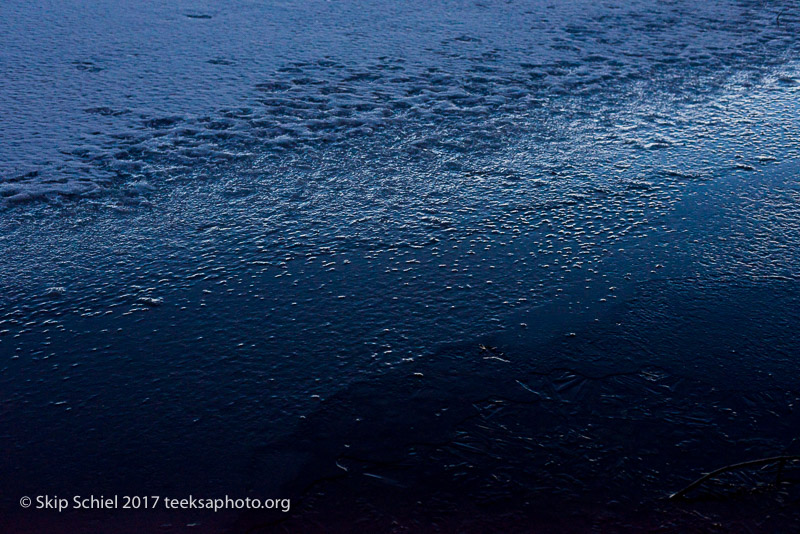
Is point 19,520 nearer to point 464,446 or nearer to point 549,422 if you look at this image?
point 464,446

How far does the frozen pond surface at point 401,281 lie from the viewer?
3904 millimetres

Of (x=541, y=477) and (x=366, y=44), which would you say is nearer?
→ (x=541, y=477)

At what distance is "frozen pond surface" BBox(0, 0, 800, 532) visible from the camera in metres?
3.90

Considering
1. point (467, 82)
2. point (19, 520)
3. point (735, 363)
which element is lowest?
point (19, 520)

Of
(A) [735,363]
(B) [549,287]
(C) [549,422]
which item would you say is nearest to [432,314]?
(B) [549,287]

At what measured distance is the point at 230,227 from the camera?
609cm

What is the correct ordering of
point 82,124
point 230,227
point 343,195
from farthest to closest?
1. point 82,124
2. point 343,195
3. point 230,227

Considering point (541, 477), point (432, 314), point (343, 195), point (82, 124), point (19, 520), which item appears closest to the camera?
point (19, 520)

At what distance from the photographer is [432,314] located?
502 centimetres

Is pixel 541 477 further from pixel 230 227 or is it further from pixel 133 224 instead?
pixel 133 224

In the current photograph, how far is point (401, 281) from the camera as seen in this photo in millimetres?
5398

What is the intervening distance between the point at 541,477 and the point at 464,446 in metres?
0.42

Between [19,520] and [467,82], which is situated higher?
[467,82]

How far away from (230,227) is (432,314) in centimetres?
196
